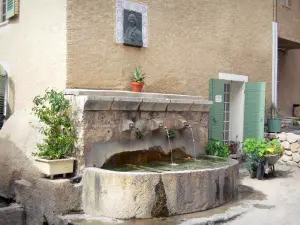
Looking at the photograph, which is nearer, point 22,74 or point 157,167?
point 157,167

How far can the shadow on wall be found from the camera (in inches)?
237

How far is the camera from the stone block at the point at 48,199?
521 cm

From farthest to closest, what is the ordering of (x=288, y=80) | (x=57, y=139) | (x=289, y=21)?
(x=288, y=80)
(x=289, y=21)
(x=57, y=139)

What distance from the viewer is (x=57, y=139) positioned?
5.50 meters

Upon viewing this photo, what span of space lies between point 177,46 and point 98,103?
2987mm

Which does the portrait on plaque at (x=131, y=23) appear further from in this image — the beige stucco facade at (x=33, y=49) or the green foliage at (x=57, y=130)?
the green foliage at (x=57, y=130)

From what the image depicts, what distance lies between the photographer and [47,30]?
665 centimetres

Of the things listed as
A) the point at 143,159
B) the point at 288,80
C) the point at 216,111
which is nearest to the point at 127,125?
the point at 143,159

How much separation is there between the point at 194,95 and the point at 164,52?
1.36 metres

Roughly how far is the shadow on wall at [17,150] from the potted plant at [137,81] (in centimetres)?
191

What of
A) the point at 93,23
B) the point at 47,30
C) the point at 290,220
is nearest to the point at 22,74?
the point at 47,30

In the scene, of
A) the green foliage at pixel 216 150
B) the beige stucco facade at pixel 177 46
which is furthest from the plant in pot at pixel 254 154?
the beige stucco facade at pixel 177 46

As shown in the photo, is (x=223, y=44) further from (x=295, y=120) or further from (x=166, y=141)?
(x=295, y=120)

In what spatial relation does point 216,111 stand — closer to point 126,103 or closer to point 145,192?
point 126,103
